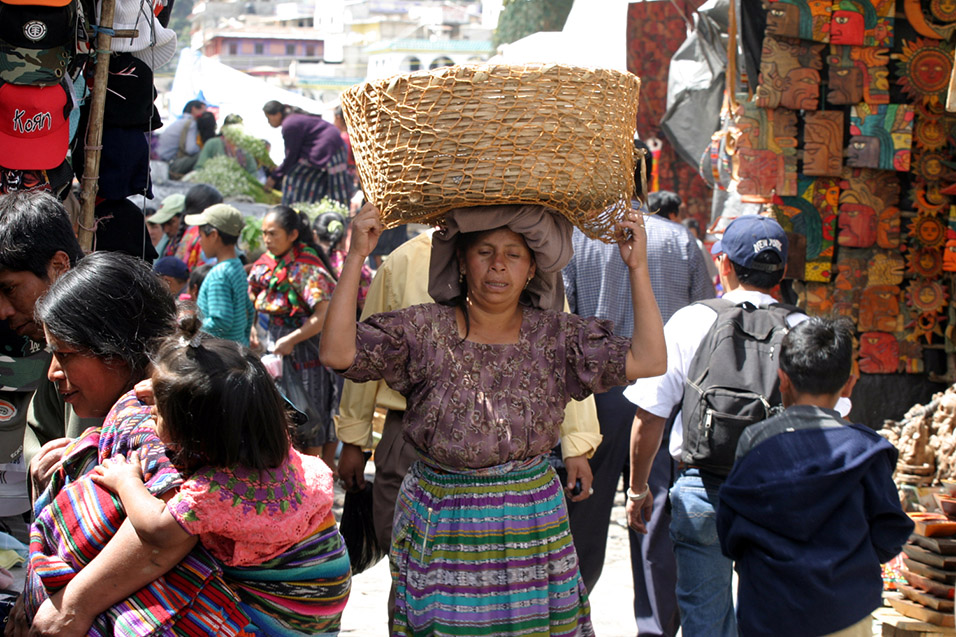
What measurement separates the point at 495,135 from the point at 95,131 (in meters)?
1.59

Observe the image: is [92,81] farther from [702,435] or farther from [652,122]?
[652,122]

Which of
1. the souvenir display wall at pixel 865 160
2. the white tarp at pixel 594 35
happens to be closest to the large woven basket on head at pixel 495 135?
the souvenir display wall at pixel 865 160

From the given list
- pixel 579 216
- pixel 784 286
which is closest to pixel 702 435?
pixel 579 216

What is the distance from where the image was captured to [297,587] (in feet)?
6.86

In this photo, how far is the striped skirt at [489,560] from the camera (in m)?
2.70

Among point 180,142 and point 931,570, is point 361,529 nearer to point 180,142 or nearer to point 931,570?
point 931,570

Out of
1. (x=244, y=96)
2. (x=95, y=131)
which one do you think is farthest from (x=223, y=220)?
(x=244, y=96)

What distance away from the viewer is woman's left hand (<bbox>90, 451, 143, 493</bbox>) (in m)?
2.00

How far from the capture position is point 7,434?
9.49 feet

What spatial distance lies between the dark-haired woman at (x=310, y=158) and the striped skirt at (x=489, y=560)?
8.03 metres

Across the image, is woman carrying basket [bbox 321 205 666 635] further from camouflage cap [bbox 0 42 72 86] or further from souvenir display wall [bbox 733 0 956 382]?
souvenir display wall [bbox 733 0 956 382]

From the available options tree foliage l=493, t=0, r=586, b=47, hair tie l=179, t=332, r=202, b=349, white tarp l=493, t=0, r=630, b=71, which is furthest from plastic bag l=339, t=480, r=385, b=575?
tree foliage l=493, t=0, r=586, b=47

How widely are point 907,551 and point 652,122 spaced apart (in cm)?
780

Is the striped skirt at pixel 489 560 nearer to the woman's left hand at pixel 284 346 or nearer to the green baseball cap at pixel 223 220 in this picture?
the woman's left hand at pixel 284 346
